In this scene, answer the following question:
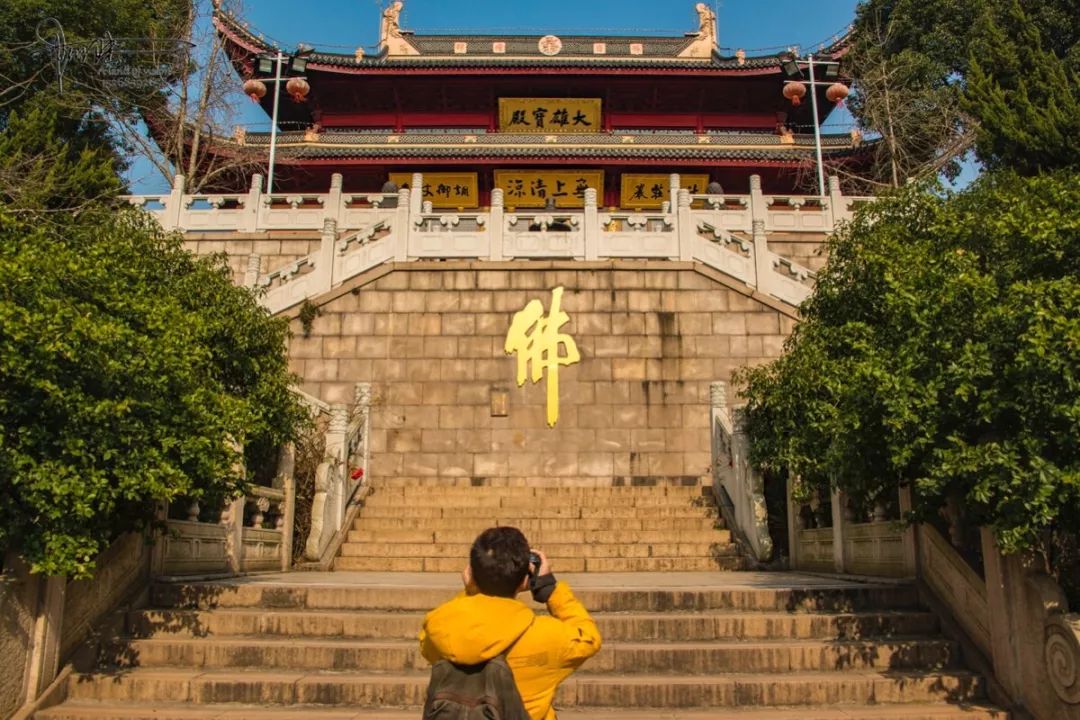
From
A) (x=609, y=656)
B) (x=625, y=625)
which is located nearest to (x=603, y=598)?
(x=625, y=625)

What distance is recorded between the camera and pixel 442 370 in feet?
44.1

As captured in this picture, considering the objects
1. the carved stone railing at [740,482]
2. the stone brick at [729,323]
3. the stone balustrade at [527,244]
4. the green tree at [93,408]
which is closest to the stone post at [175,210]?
the stone balustrade at [527,244]

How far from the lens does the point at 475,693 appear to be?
2.28 metres

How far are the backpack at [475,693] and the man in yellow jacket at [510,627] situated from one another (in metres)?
0.03

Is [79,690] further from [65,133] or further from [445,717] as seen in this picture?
[65,133]

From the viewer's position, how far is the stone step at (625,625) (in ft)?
19.1

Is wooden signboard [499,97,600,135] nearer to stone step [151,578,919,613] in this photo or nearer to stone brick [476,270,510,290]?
stone brick [476,270,510,290]

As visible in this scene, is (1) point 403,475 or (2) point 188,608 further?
(1) point 403,475

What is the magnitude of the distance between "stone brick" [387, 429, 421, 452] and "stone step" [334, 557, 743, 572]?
3920mm

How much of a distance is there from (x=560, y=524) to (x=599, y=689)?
4818mm

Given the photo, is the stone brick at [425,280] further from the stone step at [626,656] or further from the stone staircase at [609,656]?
the stone step at [626,656]

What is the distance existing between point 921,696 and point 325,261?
37.0 ft

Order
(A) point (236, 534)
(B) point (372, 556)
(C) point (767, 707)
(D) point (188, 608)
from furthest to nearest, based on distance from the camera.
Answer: (B) point (372, 556)
(A) point (236, 534)
(D) point (188, 608)
(C) point (767, 707)

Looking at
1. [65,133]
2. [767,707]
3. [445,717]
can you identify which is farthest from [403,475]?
[65,133]
